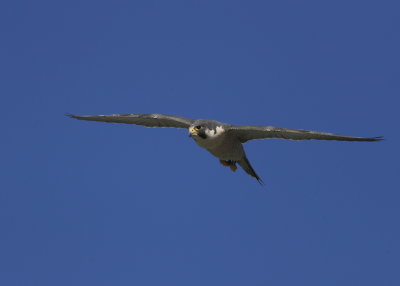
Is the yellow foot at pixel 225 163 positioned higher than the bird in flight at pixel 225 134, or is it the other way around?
the bird in flight at pixel 225 134

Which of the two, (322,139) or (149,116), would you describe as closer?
(322,139)

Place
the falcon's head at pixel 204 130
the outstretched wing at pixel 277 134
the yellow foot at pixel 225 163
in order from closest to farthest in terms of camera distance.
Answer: the outstretched wing at pixel 277 134 → the falcon's head at pixel 204 130 → the yellow foot at pixel 225 163

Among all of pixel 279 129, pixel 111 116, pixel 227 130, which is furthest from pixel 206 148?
pixel 111 116

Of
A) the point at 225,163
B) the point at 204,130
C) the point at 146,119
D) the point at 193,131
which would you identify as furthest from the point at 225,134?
the point at 146,119

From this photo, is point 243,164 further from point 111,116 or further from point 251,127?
point 111,116

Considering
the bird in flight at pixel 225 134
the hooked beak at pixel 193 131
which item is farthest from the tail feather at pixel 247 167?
the hooked beak at pixel 193 131

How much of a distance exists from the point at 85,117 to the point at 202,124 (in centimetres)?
428

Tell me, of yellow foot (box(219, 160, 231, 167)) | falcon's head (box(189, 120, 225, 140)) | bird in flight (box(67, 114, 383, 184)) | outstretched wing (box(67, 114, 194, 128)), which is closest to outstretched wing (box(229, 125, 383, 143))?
bird in flight (box(67, 114, 383, 184))

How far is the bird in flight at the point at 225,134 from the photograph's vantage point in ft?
56.7

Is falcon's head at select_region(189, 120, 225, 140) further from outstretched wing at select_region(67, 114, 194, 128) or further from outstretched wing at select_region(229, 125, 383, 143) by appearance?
outstretched wing at select_region(67, 114, 194, 128)

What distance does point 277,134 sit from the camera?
17703 millimetres

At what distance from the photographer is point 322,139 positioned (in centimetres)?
1728

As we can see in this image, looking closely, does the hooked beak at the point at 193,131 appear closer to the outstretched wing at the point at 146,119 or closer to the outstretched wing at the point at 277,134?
the outstretched wing at the point at 277,134

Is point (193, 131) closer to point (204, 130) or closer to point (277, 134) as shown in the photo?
point (204, 130)
